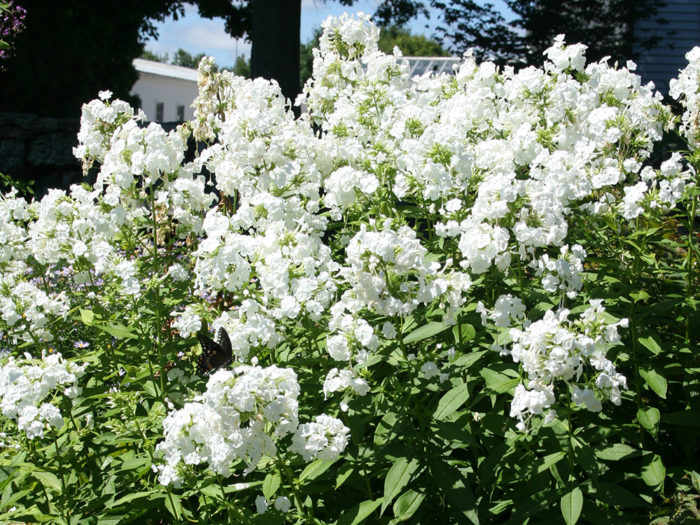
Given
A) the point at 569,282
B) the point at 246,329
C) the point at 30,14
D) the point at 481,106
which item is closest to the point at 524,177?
the point at 481,106

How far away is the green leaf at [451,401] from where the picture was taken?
2924 mm

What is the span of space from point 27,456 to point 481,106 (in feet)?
9.83

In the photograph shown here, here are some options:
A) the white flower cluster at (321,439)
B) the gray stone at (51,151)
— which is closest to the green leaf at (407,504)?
the white flower cluster at (321,439)

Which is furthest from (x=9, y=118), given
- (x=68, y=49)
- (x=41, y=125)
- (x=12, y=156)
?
(x=68, y=49)

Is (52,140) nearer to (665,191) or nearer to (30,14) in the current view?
(30,14)

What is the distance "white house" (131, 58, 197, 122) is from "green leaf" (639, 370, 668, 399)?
2006 inches

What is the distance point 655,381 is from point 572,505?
93 cm

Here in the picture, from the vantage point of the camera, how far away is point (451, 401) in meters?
2.98

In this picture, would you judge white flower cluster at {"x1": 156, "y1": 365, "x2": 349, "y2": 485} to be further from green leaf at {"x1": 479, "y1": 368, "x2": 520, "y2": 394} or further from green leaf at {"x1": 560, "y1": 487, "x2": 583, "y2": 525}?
green leaf at {"x1": 560, "y1": 487, "x2": 583, "y2": 525}

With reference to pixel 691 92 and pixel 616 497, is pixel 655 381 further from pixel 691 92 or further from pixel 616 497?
pixel 691 92

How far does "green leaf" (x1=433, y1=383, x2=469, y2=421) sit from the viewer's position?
115 inches

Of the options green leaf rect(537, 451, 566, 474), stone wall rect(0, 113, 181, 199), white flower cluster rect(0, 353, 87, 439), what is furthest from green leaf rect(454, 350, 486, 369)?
stone wall rect(0, 113, 181, 199)

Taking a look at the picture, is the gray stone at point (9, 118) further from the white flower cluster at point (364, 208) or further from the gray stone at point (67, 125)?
the white flower cluster at point (364, 208)

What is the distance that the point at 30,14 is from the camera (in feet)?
56.4
